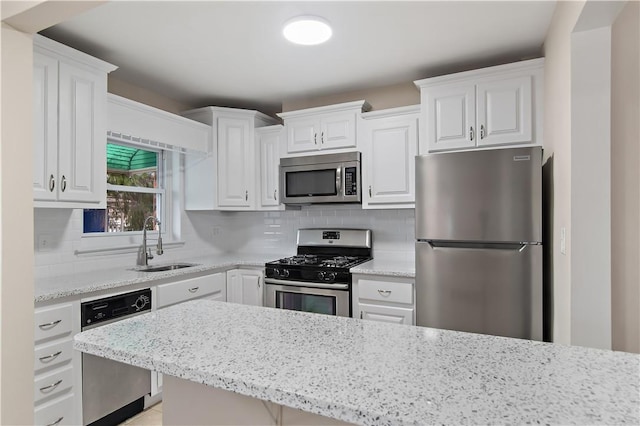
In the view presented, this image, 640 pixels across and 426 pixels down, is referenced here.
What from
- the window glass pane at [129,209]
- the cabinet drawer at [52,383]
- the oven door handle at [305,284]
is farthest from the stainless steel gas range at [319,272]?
the cabinet drawer at [52,383]

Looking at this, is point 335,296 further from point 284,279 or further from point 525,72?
point 525,72

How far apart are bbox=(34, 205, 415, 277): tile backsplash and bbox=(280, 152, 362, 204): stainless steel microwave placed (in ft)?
1.03

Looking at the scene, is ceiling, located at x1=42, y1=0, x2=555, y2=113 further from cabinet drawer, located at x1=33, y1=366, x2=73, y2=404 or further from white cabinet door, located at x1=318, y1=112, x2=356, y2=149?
cabinet drawer, located at x1=33, y1=366, x2=73, y2=404

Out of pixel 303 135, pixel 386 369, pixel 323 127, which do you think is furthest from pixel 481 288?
pixel 303 135

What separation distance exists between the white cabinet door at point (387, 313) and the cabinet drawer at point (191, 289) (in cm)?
122

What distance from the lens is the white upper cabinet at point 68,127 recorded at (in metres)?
2.16

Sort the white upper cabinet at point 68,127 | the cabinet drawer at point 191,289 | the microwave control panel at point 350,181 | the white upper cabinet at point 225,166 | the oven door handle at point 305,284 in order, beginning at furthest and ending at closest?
1. the white upper cabinet at point 225,166
2. the microwave control panel at point 350,181
3. the oven door handle at point 305,284
4. the cabinet drawer at point 191,289
5. the white upper cabinet at point 68,127

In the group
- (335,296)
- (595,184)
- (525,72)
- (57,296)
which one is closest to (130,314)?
(57,296)

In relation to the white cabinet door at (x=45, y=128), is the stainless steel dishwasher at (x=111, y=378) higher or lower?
lower

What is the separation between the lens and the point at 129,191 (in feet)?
10.6

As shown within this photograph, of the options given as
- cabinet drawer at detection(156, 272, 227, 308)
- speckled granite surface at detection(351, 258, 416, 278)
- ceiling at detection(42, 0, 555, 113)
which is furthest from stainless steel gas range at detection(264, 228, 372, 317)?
ceiling at detection(42, 0, 555, 113)

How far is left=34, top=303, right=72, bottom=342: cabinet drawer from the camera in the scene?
193cm

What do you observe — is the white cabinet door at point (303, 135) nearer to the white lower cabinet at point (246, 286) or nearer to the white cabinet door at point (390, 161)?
the white cabinet door at point (390, 161)

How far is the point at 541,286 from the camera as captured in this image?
6.97 ft
